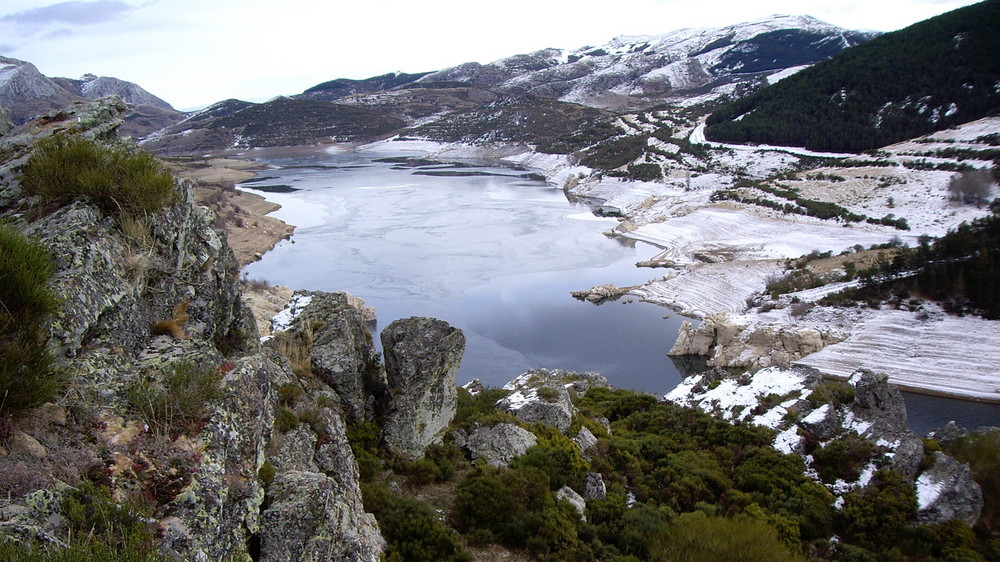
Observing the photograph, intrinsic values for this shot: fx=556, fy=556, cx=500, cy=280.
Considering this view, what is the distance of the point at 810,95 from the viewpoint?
69.6 metres

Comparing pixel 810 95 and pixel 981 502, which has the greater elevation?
pixel 810 95

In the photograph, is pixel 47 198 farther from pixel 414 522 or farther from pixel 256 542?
pixel 414 522

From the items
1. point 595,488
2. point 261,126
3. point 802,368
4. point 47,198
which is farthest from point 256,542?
point 261,126

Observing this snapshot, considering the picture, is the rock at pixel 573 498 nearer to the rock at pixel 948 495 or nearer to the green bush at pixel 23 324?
the rock at pixel 948 495

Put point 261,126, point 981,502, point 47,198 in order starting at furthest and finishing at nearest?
point 261,126 → point 981,502 → point 47,198

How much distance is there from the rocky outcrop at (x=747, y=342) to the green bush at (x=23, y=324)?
2398 cm

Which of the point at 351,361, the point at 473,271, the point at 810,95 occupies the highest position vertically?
the point at 810,95

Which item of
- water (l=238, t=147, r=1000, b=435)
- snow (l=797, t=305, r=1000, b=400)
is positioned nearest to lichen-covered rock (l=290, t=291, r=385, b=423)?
water (l=238, t=147, r=1000, b=435)

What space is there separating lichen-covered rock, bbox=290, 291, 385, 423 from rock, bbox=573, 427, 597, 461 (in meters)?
4.51

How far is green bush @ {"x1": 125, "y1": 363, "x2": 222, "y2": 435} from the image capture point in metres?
3.95

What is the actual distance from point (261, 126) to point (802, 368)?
140 metres

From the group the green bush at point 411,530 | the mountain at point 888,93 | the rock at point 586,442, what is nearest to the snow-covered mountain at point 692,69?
the mountain at point 888,93

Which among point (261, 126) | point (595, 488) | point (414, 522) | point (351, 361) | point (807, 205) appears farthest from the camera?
point (261, 126)

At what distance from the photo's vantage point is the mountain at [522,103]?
11644 cm
